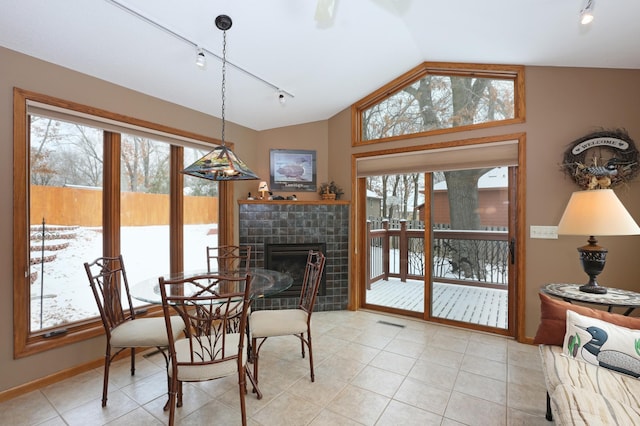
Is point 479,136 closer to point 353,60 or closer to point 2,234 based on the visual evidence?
point 353,60

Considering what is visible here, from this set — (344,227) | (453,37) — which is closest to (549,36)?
(453,37)

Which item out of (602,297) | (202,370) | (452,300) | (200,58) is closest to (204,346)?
(202,370)

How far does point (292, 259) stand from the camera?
13.4 feet

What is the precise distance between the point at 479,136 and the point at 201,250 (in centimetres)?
365

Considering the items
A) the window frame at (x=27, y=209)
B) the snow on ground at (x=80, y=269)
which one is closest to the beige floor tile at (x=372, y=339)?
the window frame at (x=27, y=209)

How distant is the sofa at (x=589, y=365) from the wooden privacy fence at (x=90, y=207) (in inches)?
144

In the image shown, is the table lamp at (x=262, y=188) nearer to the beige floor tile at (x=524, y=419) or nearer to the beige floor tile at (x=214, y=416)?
the beige floor tile at (x=214, y=416)

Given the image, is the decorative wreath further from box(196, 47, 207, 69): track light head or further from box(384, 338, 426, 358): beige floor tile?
box(196, 47, 207, 69): track light head

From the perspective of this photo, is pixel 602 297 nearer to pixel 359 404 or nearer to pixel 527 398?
pixel 527 398

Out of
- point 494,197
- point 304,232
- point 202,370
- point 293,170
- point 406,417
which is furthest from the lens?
point 293,170

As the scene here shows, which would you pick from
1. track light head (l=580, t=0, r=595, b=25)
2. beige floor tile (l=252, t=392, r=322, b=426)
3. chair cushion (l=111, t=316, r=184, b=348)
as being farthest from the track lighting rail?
beige floor tile (l=252, t=392, r=322, b=426)

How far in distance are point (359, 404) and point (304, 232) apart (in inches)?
90.7

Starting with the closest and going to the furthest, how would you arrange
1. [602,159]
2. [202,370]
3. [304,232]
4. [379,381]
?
[202,370] < [379,381] < [602,159] < [304,232]

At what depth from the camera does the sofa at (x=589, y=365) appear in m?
1.31
